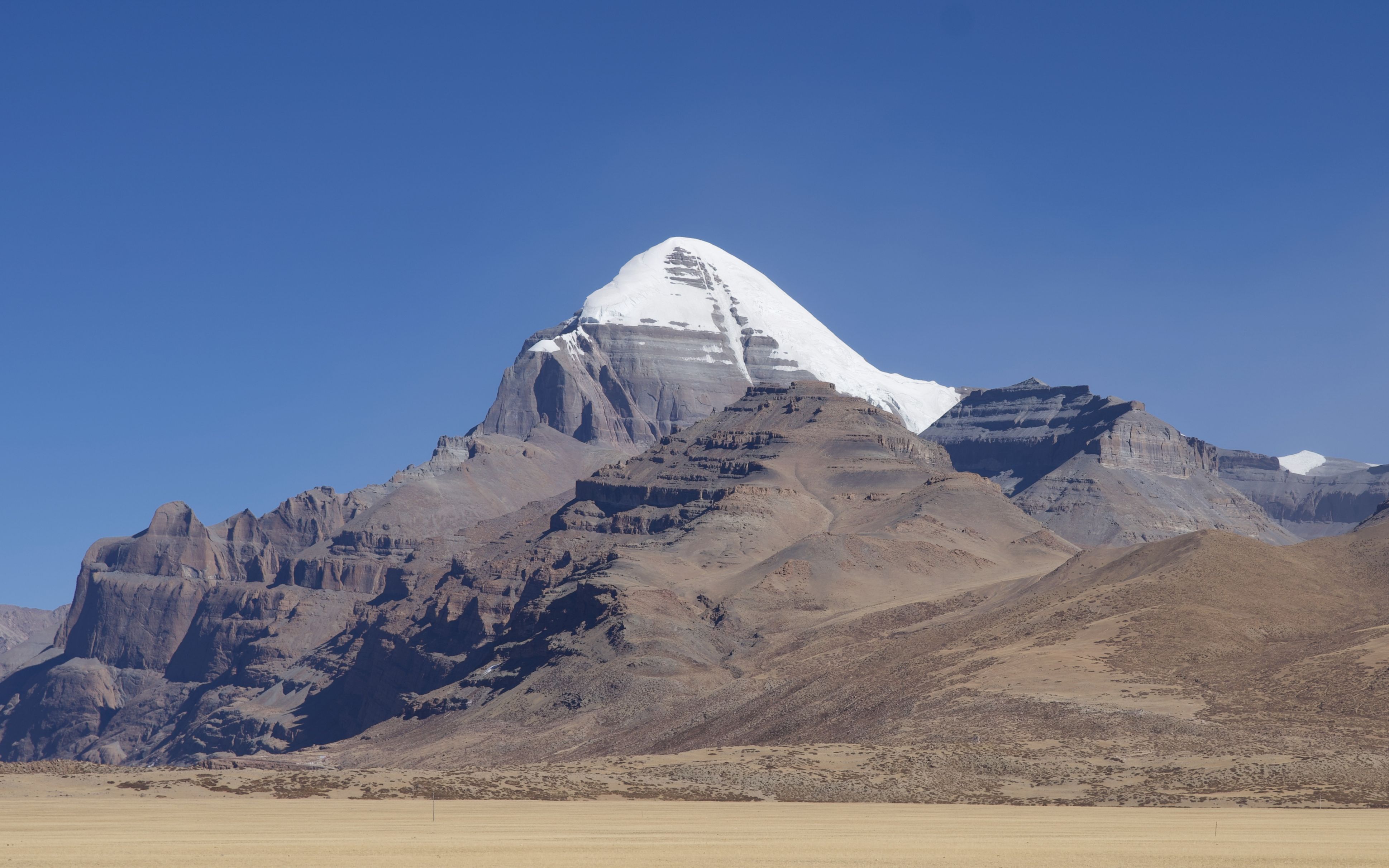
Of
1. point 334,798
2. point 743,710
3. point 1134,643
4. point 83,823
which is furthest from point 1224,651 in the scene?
point 83,823

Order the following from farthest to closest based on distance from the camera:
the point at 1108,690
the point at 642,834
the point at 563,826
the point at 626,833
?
the point at 1108,690, the point at 563,826, the point at 626,833, the point at 642,834

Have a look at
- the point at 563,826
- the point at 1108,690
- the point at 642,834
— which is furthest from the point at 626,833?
the point at 1108,690

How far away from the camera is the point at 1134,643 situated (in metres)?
139

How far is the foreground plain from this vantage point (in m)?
53.8

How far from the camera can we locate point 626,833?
214ft

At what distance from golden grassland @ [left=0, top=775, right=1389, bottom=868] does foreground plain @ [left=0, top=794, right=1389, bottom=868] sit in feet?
0.55

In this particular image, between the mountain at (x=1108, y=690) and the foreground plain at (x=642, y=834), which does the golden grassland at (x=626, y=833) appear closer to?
the foreground plain at (x=642, y=834)

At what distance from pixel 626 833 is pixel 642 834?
0.93m

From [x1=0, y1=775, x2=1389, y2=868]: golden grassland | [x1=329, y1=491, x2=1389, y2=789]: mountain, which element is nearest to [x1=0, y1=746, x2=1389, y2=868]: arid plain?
[x1=0, y1=775, x2=1389, y2=868]: golden grassland

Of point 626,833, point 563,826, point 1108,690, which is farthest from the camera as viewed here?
point 1108,690

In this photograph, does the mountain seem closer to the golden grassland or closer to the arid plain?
the arid plain

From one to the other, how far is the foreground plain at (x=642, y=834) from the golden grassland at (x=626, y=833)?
0.55 feet

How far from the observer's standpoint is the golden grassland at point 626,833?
53.8 m

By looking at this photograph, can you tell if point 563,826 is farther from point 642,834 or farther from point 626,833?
point 642,834
